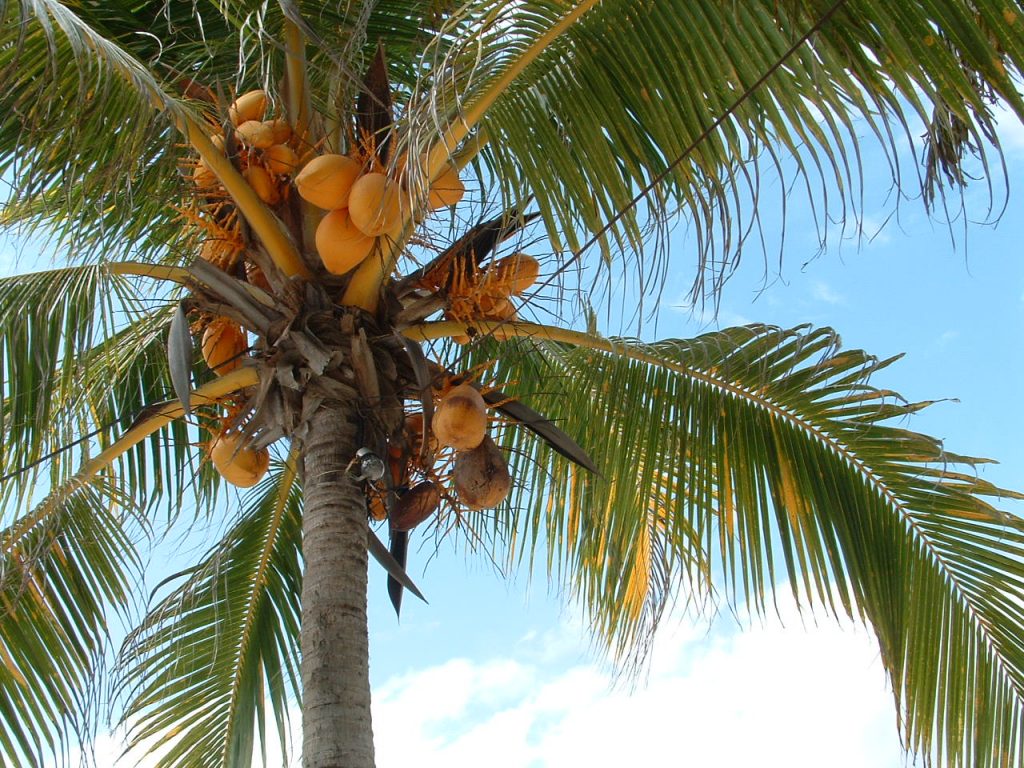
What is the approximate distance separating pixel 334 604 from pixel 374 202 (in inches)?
38.6

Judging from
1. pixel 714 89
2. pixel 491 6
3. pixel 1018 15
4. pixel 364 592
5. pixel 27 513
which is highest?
pixel 491 6

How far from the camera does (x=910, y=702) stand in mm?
3758

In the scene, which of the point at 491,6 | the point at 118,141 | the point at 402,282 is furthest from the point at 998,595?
the point at 118,141

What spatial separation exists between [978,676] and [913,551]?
426mm

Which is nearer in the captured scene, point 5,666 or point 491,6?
point 491,6

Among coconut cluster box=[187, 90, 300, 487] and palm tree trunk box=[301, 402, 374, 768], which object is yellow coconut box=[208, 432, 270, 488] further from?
palm tree trunk box=[301, 402, 374, 768]

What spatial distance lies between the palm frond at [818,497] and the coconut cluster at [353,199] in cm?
65

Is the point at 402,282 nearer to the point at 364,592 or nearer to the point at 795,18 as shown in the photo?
the point at 364,592

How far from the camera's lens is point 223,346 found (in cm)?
346

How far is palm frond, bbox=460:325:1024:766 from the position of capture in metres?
3.75

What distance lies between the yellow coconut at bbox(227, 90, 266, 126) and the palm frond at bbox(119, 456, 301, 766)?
4.15ft

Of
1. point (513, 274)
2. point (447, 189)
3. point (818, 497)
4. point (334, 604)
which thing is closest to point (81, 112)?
point (447, 189)

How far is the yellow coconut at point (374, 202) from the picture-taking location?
293cm

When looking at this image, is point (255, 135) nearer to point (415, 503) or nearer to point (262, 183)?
point (262, 183)
